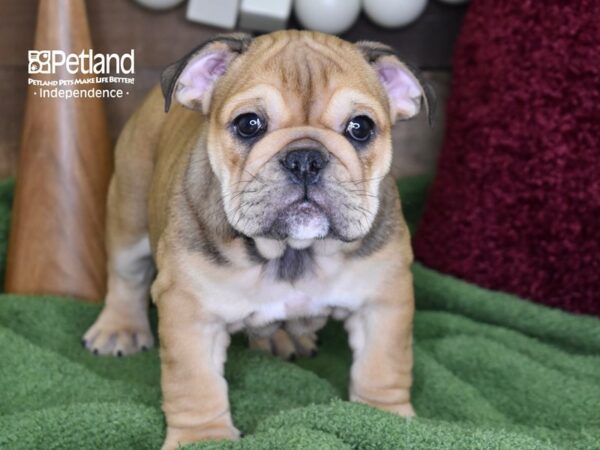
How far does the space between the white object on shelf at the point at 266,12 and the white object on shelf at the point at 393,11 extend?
0.28 m

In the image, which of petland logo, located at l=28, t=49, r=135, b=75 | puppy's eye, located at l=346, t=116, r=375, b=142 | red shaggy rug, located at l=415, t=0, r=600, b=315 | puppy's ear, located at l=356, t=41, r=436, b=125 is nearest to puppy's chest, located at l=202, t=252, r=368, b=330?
puppy's eye, located at l=346, t=116, r=375, b=142

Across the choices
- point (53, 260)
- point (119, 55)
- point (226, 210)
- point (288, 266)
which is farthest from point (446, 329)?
point (119, 55)

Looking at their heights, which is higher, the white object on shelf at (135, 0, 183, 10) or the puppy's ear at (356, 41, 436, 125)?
the puppy's ear at (356, 41, 436, 125)

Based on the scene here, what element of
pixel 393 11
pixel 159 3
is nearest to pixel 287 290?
pixel 393 11

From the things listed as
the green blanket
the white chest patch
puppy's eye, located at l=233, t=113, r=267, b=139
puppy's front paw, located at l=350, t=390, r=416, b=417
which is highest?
puppy's eye, located at l=233, t=113, r=267, b=139

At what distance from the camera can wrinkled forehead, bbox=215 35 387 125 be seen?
1.97 meters

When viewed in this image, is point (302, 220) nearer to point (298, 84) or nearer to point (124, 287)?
point (298, 84)

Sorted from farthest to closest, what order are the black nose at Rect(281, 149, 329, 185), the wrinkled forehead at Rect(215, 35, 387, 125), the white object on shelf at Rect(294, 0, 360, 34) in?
the white object on shelf at Rect(294, 0, 360, 34)
the wrinkled forehead at Rect(215, 35, 387, 125)
the black nose at Rect(281, 149, 329, 185)

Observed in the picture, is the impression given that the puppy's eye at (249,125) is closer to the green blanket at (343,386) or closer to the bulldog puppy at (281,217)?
the bulldog puppy at (281,217)

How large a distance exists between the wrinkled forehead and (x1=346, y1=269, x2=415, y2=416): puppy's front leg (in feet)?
1.36

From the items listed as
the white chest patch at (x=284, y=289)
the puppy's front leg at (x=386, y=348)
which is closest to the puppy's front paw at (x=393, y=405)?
the puppy's front leg at (x=386, y=348)

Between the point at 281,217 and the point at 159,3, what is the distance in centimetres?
164

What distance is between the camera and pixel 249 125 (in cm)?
200

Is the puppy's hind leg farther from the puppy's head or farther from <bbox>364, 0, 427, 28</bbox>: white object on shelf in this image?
<bbox>364, 0, 427, 28</bbox>: white object on shelf
